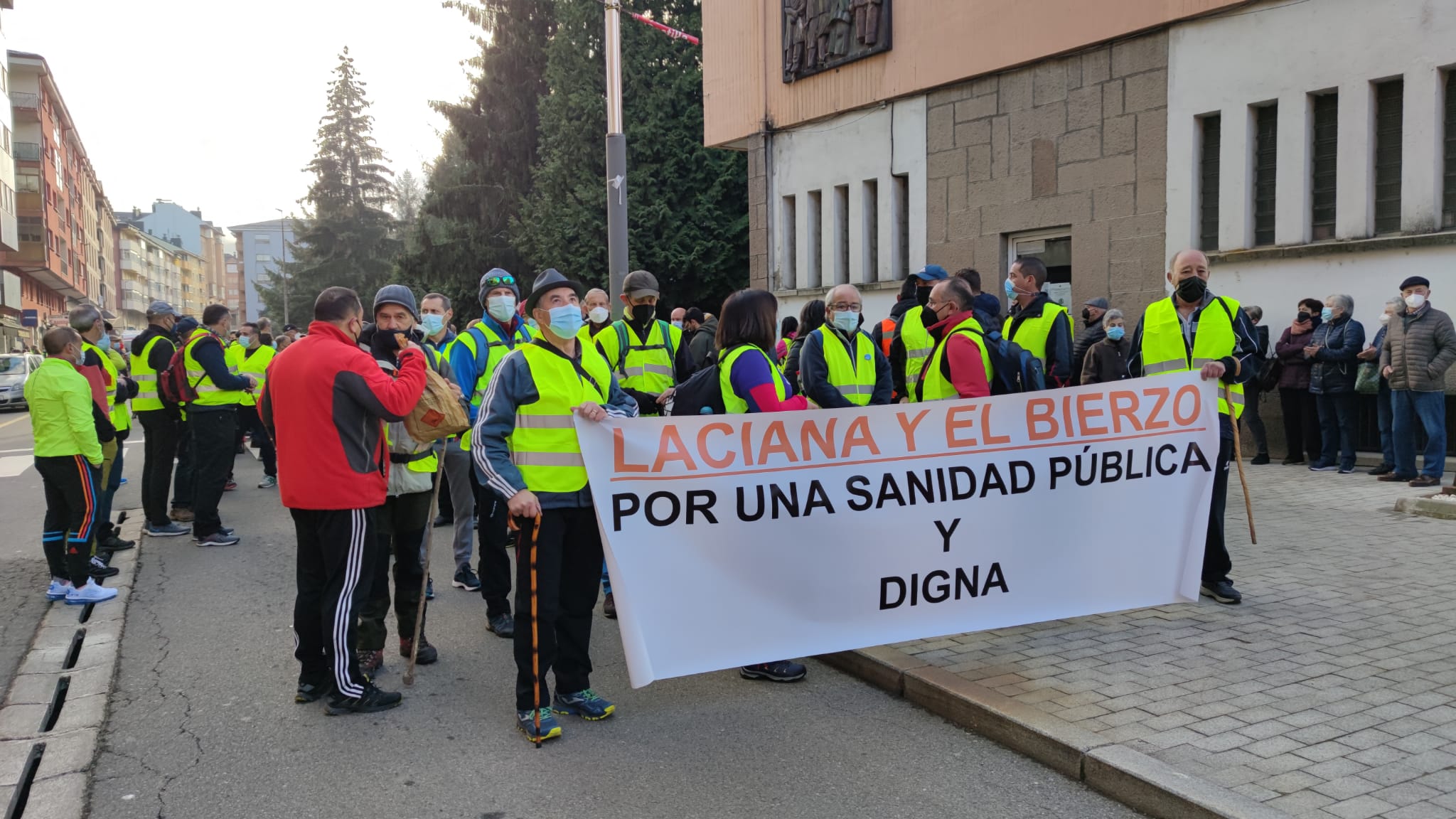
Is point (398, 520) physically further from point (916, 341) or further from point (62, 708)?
point (916, 341)

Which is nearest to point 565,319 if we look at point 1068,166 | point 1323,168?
point 1323,168

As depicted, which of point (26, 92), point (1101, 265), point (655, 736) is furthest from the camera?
point (26, 92)

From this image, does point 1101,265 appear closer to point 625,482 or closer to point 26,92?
point 625,482

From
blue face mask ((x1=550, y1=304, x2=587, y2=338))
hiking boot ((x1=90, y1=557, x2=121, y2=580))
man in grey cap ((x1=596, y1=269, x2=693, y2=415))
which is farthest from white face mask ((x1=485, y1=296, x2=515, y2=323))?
hiking boot ((x1=90, y1=557, x2=121, y2=580))

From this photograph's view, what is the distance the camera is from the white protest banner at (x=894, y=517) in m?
4.70

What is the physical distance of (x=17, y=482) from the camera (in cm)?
1428

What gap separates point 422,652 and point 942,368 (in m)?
3.20

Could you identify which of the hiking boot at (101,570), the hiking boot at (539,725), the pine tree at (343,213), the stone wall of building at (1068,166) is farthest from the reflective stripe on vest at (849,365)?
the pine tree at (343,213)

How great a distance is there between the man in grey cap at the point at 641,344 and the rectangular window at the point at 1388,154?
8145mm

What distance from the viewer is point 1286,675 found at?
4844 mm

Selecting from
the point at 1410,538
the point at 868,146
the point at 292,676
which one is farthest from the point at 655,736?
the point at 868,146

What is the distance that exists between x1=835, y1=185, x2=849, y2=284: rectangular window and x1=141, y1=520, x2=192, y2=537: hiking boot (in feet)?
38.3

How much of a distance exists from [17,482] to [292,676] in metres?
11.2

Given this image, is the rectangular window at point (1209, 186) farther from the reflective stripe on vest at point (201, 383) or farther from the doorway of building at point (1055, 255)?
the reflective stripe on vest at point (201, 383)
